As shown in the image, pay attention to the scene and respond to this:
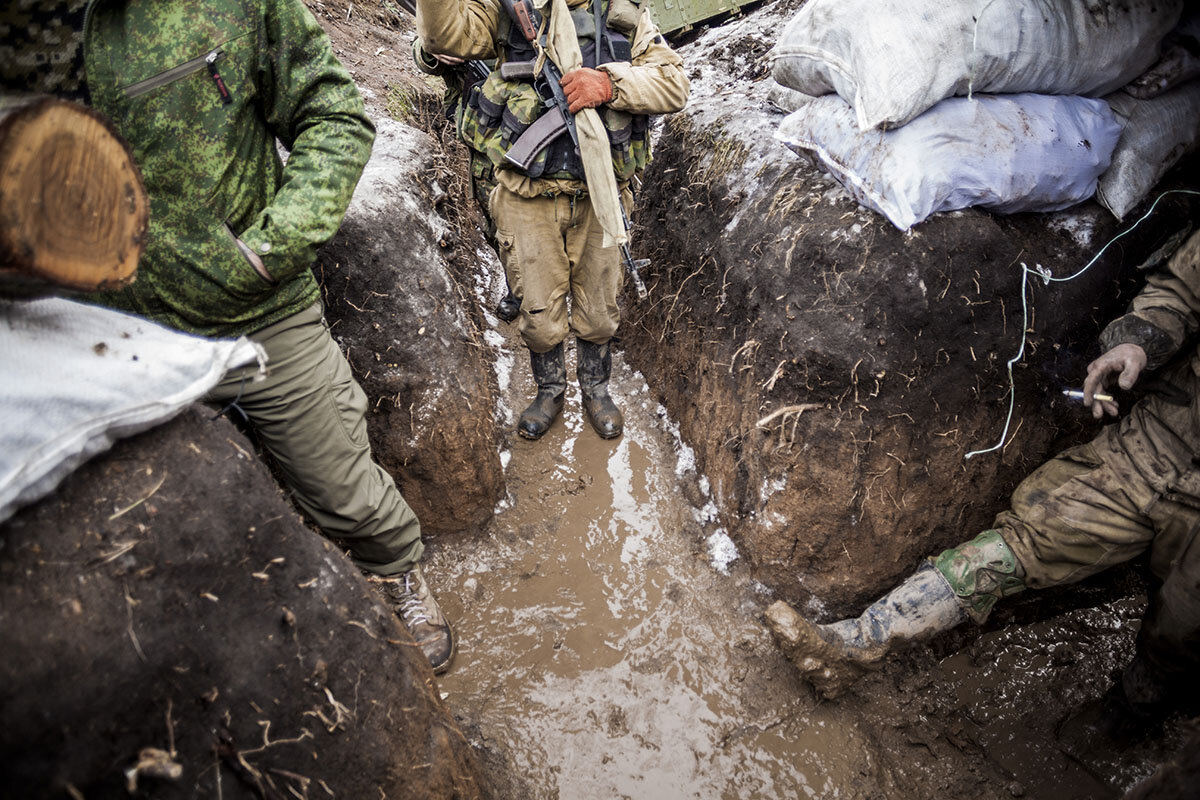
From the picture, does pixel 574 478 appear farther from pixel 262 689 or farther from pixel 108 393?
pixel 108 393

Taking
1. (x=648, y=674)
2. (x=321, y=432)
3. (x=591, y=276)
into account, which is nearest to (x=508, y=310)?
(x=591, y=276)

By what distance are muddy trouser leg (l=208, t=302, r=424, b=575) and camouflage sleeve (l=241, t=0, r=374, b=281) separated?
0.30m

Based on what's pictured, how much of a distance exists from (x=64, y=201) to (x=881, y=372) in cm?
253

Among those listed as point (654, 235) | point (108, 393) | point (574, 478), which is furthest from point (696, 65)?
point (108, 393)

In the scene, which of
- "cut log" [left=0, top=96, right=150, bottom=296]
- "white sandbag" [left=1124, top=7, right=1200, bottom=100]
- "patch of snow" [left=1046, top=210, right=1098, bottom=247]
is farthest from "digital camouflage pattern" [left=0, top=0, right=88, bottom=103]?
"white sandbag" [left=1124, top=7, right=1200, bottom=100]

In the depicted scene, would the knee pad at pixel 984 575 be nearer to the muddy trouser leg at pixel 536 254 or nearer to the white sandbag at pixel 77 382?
the muddy trouser leg at pixel 536 254

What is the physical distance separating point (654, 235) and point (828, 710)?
284 cm

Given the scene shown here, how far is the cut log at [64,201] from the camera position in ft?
3.34

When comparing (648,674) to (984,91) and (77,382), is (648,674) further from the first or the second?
(984,91)

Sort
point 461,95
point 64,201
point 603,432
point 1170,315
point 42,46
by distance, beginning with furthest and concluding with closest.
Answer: point 461,95, point 603,432, point 1170,315, point 42,46, point 64,201

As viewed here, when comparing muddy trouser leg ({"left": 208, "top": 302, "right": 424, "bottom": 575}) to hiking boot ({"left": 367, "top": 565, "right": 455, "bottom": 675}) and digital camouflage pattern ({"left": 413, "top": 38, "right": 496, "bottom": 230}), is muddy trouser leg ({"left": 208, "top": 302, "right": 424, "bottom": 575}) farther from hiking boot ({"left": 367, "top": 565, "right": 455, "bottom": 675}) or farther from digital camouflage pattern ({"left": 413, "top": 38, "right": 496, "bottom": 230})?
digital camouflage pattern ({"left": 413, "top": 38, "right": 496, "bottom": 230})

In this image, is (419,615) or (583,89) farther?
(583,89)

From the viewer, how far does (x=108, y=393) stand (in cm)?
121

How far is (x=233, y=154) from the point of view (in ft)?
5.99
